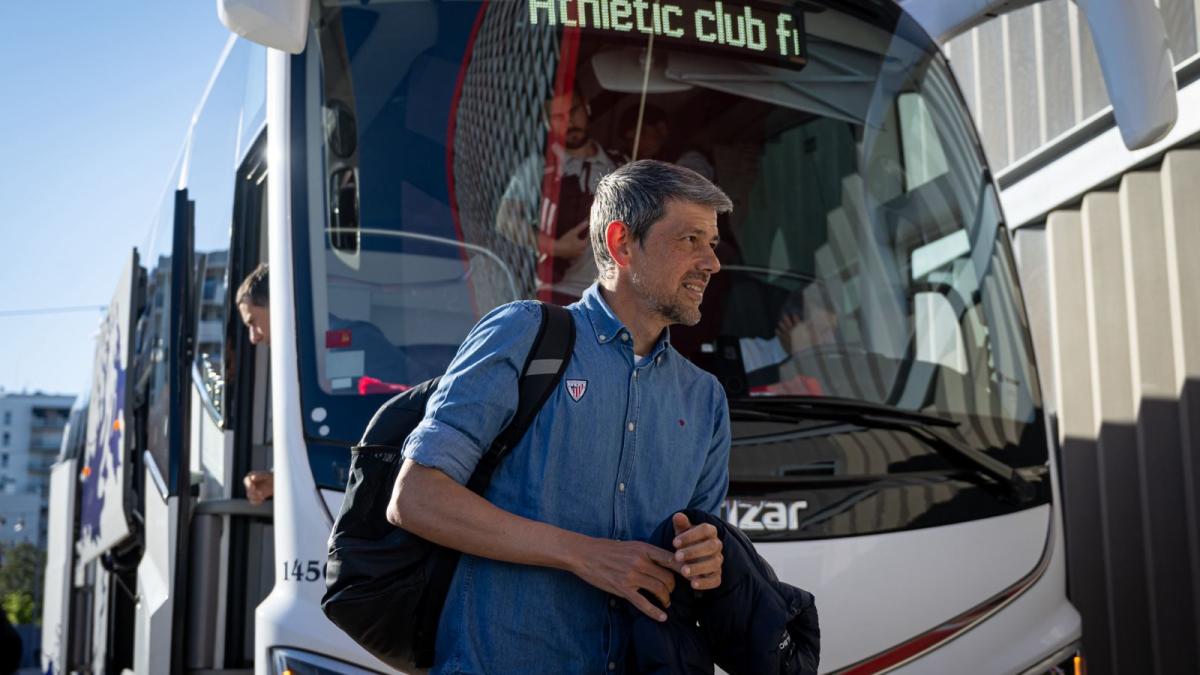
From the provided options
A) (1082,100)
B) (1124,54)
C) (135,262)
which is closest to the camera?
(1124,54)

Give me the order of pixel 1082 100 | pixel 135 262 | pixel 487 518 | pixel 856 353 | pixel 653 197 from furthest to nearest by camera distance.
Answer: pixel 1082 100, pixel 135 262, pixel 856 353, pixel 653 197, pixel 487 518

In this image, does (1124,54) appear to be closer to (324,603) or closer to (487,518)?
(487,518)

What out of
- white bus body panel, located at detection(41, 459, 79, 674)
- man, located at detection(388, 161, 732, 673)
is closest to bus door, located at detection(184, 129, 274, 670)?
man, located at detection(388, 161, 732, 673)

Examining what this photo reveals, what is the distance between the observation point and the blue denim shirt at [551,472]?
236cm

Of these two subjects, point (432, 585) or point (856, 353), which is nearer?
point (432, 585)

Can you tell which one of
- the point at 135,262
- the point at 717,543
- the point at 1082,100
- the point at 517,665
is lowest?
the point at 517,665

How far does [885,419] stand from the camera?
3771 millimetres

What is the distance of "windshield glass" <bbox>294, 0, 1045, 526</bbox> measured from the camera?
3.86m

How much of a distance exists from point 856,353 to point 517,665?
2072mm

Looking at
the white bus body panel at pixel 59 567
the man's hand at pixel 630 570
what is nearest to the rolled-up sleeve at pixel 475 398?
the man's hand at pixel 630 570

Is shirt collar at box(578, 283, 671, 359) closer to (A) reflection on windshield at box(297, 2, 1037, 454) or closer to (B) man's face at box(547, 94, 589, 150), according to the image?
(A) reflection on windshield at box(297, 2, 1037, 454)

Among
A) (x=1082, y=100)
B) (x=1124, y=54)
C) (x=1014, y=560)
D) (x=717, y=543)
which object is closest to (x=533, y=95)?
(x=1124, y=54)

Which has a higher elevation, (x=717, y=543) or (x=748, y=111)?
(x=748, y=111)

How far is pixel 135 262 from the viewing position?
6.50 meters
